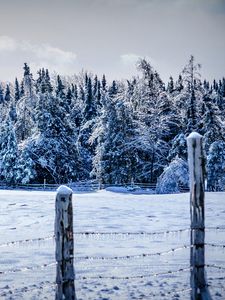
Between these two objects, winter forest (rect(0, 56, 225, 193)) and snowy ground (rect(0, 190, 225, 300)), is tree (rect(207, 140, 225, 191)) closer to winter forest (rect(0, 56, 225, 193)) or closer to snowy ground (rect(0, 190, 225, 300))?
winter forest (rect(0, 56, 225, 193))

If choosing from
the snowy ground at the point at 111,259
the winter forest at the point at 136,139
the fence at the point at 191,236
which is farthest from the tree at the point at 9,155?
the fence at the point at 191,236

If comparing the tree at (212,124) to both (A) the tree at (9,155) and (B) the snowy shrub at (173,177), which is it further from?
(A) the tree at (9,155)

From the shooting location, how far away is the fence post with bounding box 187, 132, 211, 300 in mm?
5578

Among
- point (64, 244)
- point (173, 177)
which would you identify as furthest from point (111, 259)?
point (173, 177)

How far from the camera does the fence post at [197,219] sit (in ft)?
18.3

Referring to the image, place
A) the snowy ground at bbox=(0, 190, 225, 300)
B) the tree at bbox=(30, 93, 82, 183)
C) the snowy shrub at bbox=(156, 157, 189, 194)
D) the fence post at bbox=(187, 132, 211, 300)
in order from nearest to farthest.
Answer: the fence post at bbox=(187, 132, 211, 300) → the snowy ground at bbox=(0, 190, 225, 300) → the snowy shrub at bbox=(156, 157, 189, 194) → the tree at bbox=(30, 93, 82, 183)

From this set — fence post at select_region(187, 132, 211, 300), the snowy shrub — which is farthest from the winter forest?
fence post at select_region(187, 132, 211, 300)

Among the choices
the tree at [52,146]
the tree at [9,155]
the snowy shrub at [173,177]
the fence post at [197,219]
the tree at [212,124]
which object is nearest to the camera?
the fence post at [197,219]

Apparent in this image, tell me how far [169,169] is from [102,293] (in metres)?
27.6

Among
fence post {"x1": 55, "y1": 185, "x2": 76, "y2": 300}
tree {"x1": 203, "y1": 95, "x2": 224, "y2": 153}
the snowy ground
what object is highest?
tree {"x1": 203, "y1": 95, "x2": 224, "y2": 153}

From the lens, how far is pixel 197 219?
5.60 meters

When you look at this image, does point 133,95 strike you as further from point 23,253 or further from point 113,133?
point 23,253

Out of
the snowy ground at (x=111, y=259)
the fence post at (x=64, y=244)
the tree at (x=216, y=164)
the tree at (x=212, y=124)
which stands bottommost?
the snowy ground at (x=111, y=259)

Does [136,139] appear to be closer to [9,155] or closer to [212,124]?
[212,124]
